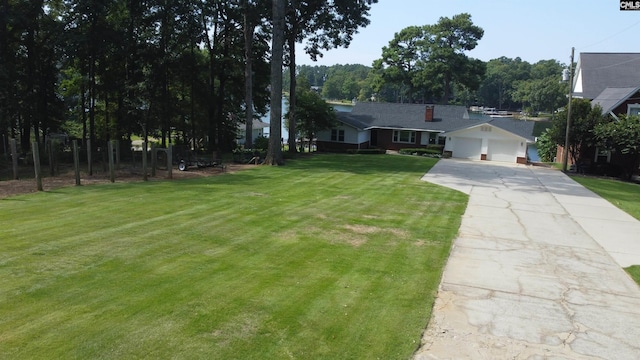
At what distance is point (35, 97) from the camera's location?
86.8 ft

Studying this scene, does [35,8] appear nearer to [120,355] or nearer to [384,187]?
[384,187]

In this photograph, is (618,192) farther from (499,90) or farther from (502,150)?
(499,90)

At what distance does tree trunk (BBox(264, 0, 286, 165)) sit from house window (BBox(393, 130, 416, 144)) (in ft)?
69.1

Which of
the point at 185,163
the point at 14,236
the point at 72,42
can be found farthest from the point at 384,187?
the point at 72,42

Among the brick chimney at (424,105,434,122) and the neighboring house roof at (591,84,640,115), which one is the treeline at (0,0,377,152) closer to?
the brick chimney at (424,105,434,122)

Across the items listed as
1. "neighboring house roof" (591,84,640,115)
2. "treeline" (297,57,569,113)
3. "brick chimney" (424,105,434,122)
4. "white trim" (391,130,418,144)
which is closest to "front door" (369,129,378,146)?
"white trim" (391,130,418,144)

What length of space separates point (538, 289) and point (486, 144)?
34.0 meters

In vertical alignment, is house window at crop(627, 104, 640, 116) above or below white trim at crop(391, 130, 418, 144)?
above

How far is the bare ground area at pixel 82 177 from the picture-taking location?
14.0m

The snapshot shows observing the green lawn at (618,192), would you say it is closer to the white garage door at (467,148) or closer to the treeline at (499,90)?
the white garage door at (467,148)

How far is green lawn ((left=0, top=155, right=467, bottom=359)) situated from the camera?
491cm

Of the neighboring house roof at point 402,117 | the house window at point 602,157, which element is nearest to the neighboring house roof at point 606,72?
the house window at point 602,157

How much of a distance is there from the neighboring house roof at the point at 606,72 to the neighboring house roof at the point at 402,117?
10.9 metres

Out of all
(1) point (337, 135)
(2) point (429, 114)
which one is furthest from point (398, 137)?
(1) point (337, 135)
